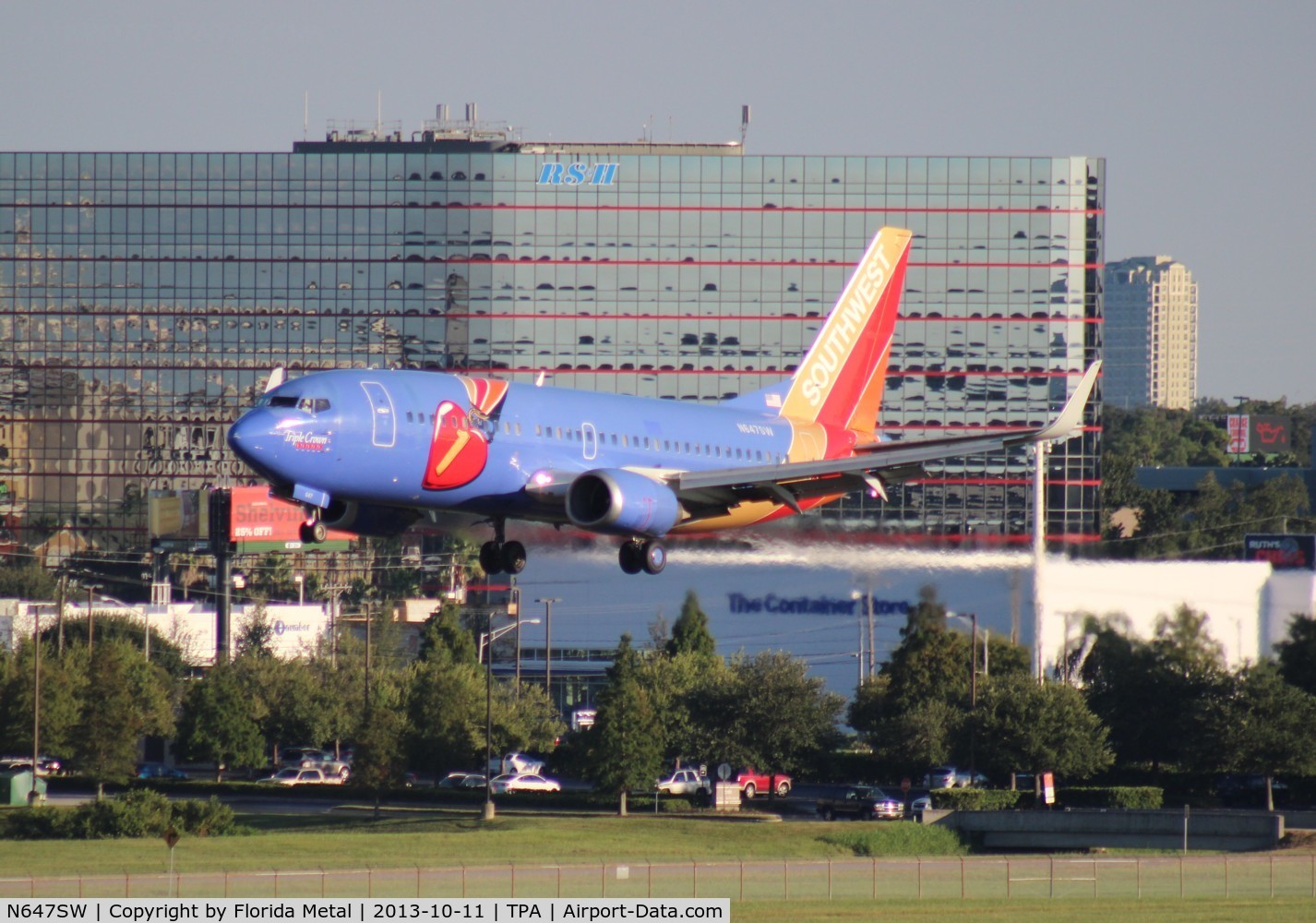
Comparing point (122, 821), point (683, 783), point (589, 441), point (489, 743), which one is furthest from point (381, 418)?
point (683, 783)

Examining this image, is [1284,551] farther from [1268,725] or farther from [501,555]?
[501,555]

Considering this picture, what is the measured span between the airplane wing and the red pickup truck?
43.3 metres

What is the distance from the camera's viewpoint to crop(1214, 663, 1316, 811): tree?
288 ft

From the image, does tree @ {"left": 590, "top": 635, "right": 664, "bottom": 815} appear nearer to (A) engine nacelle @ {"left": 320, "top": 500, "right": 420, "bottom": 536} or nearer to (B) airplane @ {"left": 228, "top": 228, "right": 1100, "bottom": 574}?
(B) airplane @ {"left": 228, "top": 228, "right": 1100, "bottom": 574}

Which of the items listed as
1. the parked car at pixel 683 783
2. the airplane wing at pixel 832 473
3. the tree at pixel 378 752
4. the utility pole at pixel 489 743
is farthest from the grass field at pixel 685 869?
the airplane wing at pixel 832 473

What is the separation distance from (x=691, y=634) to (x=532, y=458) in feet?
205

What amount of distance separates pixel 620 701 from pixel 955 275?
8263 centimetres

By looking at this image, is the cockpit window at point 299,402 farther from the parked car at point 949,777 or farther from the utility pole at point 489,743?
the parked car at point 949,777

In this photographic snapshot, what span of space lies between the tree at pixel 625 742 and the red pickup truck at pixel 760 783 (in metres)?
7.61

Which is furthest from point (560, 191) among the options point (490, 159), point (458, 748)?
point (458, 748)

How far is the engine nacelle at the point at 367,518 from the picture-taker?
51.9 metres

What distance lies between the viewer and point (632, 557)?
182 feet

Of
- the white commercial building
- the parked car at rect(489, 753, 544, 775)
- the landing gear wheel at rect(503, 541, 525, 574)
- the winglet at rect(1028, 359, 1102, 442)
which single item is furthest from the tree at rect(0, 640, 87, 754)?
the winglet at rect(1028, 359, 1102, 442)

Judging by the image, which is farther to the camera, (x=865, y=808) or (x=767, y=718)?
(x=767, y=718)
